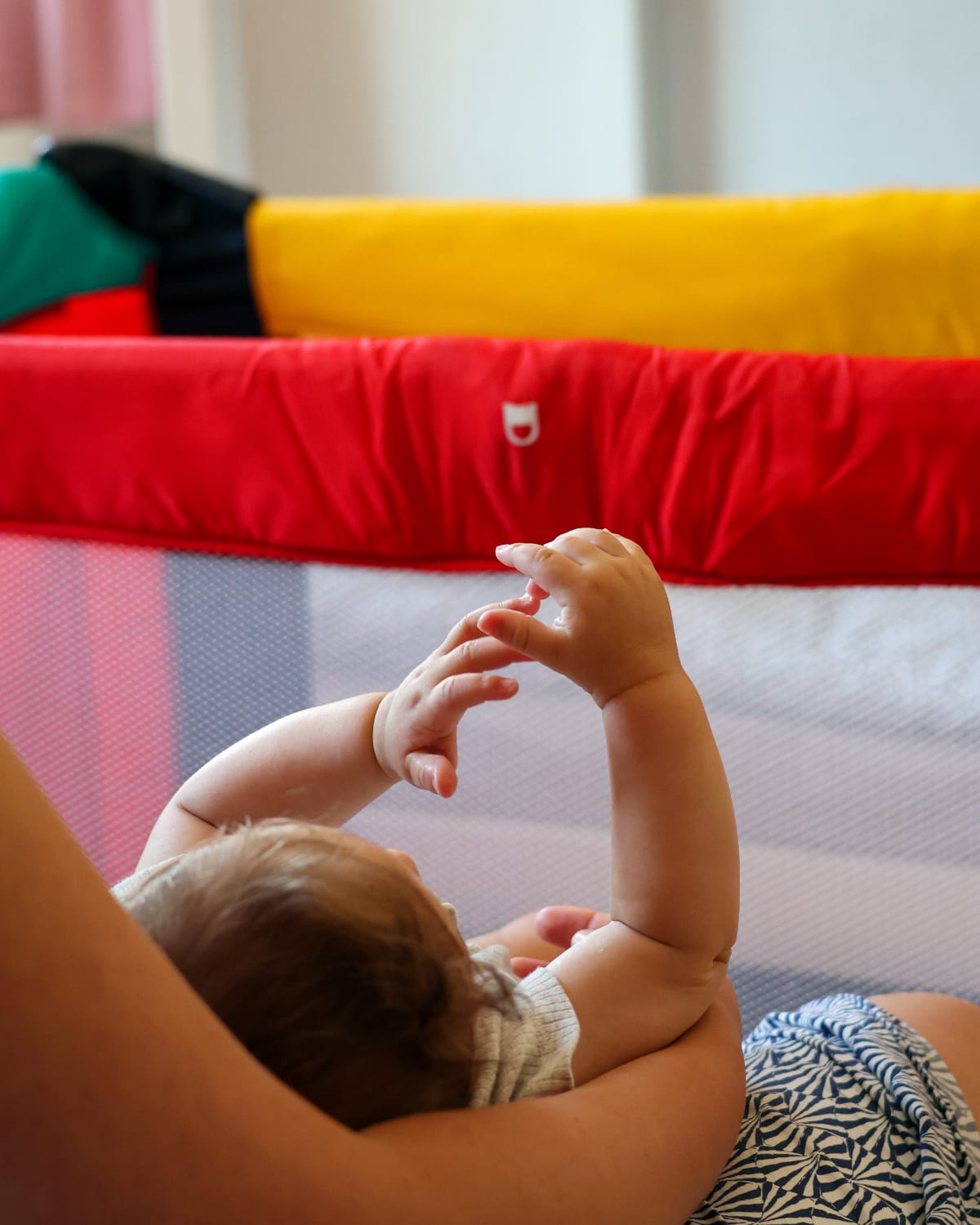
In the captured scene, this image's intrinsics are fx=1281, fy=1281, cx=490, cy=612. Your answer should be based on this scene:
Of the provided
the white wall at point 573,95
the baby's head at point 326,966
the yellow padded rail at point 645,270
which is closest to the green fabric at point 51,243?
the yellow padded rail at point 645,270

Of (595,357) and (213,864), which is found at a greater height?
(595,357)

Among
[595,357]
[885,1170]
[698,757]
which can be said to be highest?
[595,357]

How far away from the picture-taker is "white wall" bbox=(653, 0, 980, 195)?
1519 mm

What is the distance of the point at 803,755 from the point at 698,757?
21cm

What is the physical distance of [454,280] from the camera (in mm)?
1122

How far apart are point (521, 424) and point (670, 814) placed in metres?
0.30

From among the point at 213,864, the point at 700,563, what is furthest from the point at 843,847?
the point at 213,864

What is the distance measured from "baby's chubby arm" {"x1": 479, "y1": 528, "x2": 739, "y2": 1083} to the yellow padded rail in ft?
1.85

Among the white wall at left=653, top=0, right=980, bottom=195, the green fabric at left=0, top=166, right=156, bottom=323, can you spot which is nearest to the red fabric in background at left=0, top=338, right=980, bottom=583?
the green fabric at left=0, top=166, right=156, bottom=323

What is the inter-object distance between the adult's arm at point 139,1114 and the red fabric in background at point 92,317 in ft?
2.85

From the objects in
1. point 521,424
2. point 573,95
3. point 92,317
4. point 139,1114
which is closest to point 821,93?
point 573,95

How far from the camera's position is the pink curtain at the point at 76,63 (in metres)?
1.71

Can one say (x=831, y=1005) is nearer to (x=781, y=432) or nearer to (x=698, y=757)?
(x=698, y=757)

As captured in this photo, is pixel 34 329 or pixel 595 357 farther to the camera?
pixel 34 329
